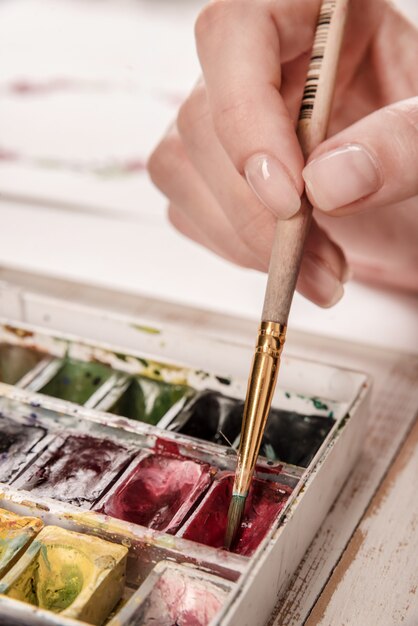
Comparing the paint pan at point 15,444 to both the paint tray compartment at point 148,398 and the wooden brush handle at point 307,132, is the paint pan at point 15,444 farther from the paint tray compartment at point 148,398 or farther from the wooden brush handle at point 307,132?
the wooden brush handle at point 307,132

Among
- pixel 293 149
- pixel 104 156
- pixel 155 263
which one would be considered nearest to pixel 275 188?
pixel 293 149

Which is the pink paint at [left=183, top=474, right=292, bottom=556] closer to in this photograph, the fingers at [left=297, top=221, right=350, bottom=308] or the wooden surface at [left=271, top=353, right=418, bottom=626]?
the wooden surface at [left=271, top=353, right=418, bottom=626]

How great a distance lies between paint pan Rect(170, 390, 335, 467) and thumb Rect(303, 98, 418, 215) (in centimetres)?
20

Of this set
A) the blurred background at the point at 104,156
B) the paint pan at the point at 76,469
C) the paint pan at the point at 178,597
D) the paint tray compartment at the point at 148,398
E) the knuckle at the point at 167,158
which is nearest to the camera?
the paint pan at the point at 178,597

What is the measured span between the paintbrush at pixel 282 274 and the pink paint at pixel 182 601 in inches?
2.3

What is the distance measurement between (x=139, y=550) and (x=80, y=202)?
797mm

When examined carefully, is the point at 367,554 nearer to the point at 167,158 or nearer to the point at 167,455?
the point at 167,455

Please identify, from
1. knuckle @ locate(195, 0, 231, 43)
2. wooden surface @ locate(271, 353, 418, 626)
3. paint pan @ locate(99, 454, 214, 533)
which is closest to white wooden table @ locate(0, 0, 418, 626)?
wooden surface @ locate(271, 353, 418, 626)

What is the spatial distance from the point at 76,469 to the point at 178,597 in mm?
157

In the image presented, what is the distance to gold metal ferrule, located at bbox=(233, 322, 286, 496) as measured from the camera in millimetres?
599

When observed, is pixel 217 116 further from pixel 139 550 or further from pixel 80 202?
pixel 80 202

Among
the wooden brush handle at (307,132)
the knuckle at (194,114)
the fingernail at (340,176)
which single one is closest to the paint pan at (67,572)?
the wooden brush handle at (307,132)

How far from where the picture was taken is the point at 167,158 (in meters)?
0.94

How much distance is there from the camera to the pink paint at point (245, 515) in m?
0.59
